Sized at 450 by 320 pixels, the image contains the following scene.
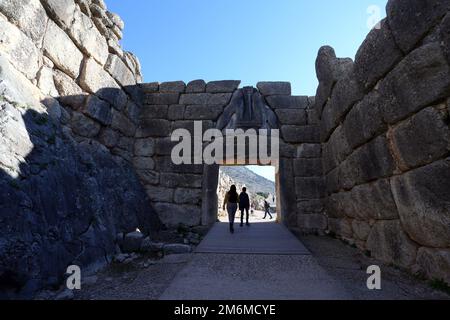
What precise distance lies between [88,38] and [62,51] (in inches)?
29.3

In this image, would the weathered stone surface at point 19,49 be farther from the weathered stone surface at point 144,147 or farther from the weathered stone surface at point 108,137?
the weathered stone surface at point 144,147

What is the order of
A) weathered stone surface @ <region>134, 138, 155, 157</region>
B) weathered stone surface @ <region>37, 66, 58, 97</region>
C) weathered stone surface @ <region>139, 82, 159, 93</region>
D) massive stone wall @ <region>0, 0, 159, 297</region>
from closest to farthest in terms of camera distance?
massive stone wall @ <region>0, 0, 159, 297</region>, weathered stone surface @ <region>37, 66, 58, 97</region>, weathered stone surface @ <region>134, 138, 155, 157</region>, weathered stone surface @ <region>139, 82, 159, 93</region>

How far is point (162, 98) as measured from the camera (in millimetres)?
6691

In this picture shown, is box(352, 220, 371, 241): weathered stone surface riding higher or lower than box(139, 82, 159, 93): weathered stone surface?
lower

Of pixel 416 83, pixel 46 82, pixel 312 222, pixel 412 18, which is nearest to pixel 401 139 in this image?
pixel 416 83

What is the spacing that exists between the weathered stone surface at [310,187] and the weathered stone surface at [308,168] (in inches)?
3.9

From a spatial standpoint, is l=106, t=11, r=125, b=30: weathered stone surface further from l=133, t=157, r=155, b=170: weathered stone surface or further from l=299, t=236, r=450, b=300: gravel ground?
l=299, t=236, r=450, b=300: gravel ground

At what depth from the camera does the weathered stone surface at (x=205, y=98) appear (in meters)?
6.46

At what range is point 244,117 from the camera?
6.31 m

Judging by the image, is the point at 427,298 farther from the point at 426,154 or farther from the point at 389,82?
the point at 389,82

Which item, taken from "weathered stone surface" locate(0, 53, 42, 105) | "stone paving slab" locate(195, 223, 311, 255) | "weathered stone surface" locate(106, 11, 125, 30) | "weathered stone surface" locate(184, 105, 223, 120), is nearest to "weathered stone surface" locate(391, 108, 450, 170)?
"stone paving slab" locate(195, 223, 311, 255)

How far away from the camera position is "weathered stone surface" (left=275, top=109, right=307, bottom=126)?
632 cm

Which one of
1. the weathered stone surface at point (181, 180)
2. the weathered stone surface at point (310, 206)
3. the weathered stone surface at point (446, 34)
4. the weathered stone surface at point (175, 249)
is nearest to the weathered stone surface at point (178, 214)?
the weathered stone surface at point (181, 180)

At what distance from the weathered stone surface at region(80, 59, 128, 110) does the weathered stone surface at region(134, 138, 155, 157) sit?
1023 millimetres
